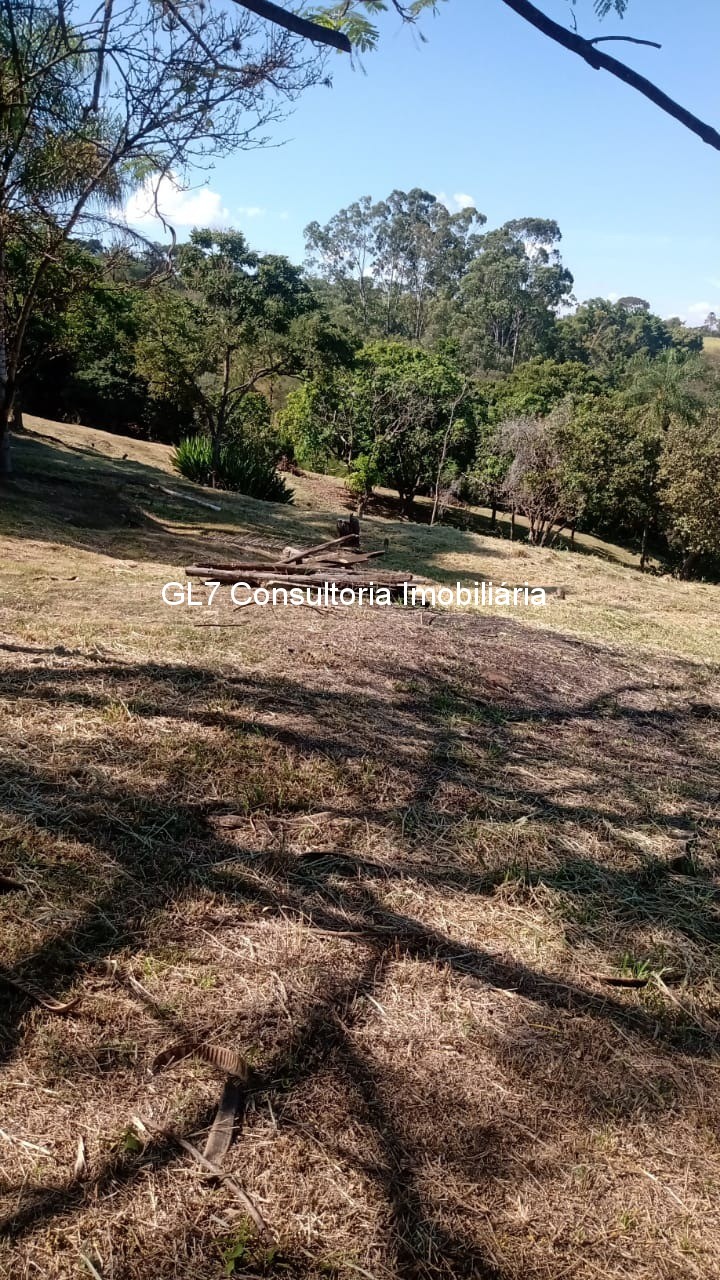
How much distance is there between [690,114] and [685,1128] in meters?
2.15

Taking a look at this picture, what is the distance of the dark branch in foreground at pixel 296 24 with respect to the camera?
1.60 m

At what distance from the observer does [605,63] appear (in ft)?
5.50

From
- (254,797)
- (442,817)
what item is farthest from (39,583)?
(442,817)

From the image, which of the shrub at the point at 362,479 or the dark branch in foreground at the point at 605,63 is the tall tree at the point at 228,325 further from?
the dark branch in foreground at the point at 605,63

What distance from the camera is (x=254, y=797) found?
2855mm

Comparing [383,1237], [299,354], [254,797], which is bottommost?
[383,1237]

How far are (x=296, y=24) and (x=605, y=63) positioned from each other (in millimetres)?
647

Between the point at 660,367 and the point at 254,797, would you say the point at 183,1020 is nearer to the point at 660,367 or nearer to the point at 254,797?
the point at 254,797

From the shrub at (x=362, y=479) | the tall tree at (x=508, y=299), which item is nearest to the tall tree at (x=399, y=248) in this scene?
the tall tree at (x=508, y=299)

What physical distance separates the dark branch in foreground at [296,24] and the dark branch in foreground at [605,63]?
0.38m

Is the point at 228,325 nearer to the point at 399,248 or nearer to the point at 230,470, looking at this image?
the point at 230,470

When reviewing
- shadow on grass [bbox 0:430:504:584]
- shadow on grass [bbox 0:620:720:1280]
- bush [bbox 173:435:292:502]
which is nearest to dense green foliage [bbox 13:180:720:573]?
bush [bbox 173:435:292:502]

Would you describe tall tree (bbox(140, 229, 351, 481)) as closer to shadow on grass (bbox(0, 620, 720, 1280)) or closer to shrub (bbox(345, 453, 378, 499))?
shrub (bbox(345, 453, 378, 499))

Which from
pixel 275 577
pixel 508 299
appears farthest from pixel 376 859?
pixel 508 299
